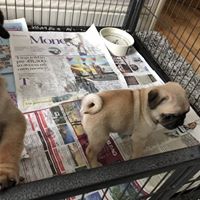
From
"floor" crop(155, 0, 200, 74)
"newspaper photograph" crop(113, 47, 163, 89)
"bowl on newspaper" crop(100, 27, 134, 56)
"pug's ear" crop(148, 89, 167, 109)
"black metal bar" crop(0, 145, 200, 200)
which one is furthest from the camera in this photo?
"floor" crop(155, 0, 200, 74)

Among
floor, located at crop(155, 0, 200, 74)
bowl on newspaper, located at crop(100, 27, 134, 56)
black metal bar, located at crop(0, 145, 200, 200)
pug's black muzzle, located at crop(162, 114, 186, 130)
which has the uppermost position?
black metal bar, located at crop(0, 145, 200, 200)

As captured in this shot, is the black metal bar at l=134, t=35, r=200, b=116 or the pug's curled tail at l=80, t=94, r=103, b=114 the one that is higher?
the pug's curled tail at l=80, t=94, r=103, b=114

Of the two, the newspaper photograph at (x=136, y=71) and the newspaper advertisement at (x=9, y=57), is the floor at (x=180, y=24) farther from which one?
the newspaper advertisement at (x=9, y=57)

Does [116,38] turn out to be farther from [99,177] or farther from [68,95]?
[99,177]

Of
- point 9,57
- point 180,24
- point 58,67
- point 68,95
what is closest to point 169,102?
point 68,95

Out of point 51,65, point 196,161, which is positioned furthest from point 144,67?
point 196,161

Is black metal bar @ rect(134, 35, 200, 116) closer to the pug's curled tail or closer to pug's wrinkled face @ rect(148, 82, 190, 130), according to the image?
pug's wrinkled face @ rect(148, 82, 190, 130)

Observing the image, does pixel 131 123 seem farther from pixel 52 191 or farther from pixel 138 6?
pixel 138 6

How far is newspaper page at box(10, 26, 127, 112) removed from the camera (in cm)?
142

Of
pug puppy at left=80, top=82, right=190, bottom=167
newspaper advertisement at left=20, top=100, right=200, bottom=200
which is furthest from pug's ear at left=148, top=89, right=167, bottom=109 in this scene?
newspaper advertisement at left=20, top=100, right=200, bottom=200

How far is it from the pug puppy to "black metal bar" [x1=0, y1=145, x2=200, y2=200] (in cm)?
42

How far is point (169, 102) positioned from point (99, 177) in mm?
578

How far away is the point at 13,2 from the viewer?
5.55 feet

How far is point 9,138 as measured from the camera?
2.86ft
